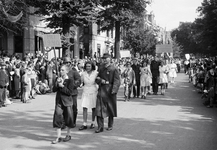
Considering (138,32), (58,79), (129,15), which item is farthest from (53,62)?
(138,32)

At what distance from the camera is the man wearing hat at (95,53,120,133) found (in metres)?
8.62

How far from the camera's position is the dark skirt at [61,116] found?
7.25 meters

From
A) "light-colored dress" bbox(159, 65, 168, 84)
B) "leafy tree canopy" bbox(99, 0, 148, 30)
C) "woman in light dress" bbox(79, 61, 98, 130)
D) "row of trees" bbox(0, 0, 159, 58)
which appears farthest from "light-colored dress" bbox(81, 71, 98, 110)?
"leafy tree canopy" bbox(99, 0, 148, 30)

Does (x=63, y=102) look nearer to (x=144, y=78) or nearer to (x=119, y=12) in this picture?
(x=144, y=78)

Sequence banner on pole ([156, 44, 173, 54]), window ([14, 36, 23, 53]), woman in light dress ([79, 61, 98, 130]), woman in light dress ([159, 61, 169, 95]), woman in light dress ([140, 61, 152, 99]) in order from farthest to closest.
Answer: window ([14, 36, 23, 53]), banner on pole ([156, 44, 173, 54]), woman in light dress ([159, 61, 169, 95]), woman in light dress ([140, 61, 152, 99]), woman in light dress ([79, 61, 98, 130])

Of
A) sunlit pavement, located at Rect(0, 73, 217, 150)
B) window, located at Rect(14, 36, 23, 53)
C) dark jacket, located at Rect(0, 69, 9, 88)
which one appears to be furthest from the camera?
window, located at Rect(14, 36, 23, 53)

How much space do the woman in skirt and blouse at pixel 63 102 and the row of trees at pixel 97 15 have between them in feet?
37.8

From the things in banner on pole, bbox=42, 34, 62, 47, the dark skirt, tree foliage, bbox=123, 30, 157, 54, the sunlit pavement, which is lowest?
the sunlit pavement

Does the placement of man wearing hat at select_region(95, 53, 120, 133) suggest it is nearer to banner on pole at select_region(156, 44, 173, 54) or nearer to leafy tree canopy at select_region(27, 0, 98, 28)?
leafy tree canopy at select_region(27, 0, 98, 28)

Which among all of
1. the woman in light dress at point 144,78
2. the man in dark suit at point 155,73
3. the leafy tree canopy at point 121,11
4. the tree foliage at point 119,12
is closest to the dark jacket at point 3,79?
the woman in light dress at point 144,78

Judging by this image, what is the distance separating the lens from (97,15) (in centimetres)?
2784

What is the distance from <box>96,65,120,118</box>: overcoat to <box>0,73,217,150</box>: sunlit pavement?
0.56m

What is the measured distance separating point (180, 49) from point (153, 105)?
256 ft

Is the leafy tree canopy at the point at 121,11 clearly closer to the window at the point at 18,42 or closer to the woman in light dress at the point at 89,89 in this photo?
the window at the point at 18,42
